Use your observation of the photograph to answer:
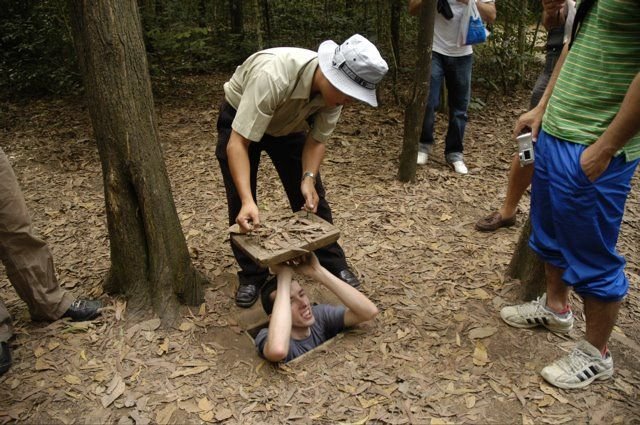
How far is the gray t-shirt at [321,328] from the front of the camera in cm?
293

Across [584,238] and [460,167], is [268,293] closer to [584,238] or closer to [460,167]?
[584,238]

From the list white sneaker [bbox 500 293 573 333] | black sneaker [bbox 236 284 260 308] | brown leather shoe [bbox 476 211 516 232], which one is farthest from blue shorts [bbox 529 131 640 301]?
black sneaker [bbox 236 284 260 308]

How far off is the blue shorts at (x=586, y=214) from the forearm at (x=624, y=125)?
0.12 metres

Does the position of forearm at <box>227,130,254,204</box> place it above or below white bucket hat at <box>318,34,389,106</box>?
below

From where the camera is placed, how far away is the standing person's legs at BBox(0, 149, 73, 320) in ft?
8.66

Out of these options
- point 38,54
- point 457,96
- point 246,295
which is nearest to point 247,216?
point 246,295

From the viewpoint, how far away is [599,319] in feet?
7.80

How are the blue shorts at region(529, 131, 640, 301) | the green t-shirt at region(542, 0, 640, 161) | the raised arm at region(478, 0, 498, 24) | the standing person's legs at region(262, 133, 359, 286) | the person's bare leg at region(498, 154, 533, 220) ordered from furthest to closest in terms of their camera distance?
1. the raised arm at region(478, 0, 498, 24)
2. the person's bare leg at region(498, 154, 533, 220)
3. the standing person's legs at region(262, 133, 359, 286)
4. the blue shorts at region(529, 131, 640, 301)
5. the green t-shirt at region(542, 0, 640, 161)

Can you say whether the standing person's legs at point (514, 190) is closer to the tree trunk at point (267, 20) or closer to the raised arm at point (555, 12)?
the raised arm at point (555, 12)

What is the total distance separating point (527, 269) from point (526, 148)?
0.79 meters

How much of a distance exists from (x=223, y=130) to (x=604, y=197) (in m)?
2.18

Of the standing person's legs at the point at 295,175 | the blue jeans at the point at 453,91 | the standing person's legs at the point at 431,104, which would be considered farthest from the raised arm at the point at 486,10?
the standing person's legs at the point at 295,175

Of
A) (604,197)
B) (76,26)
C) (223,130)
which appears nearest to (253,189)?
(223,130)

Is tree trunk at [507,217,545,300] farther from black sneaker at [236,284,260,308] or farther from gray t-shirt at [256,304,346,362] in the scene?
black sneaker at [236,284,260,308]
